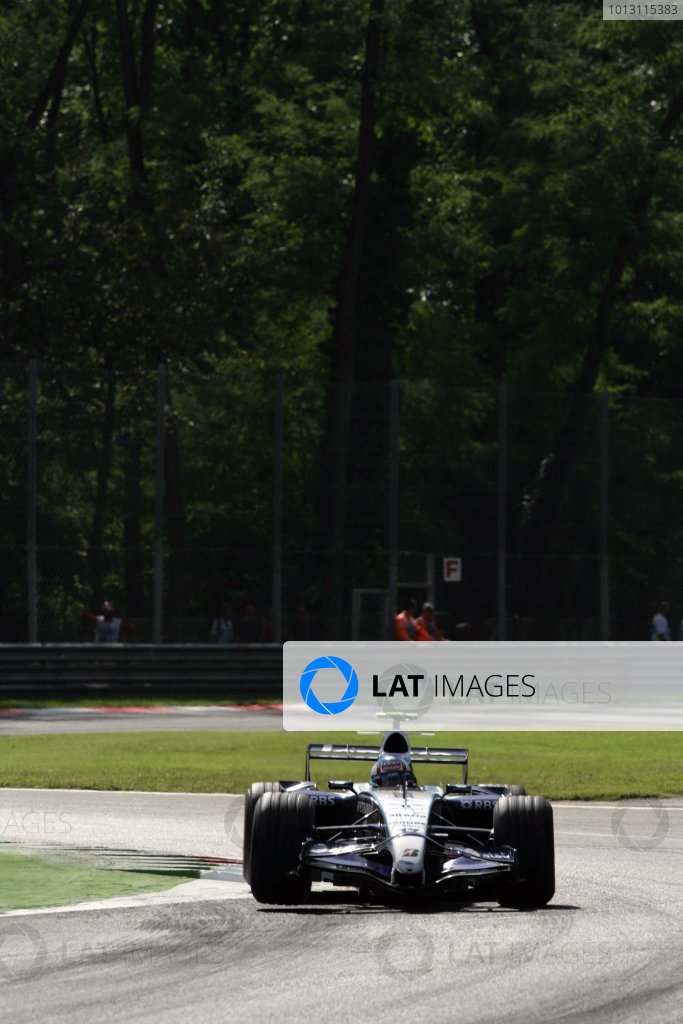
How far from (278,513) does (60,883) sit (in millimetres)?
20230

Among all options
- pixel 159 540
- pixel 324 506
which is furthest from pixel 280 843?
pixel 324 506

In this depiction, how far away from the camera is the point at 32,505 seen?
93.8 feet

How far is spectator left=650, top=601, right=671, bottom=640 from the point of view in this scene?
31994 mm

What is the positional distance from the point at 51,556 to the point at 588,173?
17.9 metres

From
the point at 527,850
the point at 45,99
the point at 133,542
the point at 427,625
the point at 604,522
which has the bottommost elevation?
the point at 527,850

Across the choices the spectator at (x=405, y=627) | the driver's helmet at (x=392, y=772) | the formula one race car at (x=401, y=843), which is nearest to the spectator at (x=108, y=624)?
the spectator at (x=405, y=627)

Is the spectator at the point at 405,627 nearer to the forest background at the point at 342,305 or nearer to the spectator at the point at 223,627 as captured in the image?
the forest background at the point at 342,305

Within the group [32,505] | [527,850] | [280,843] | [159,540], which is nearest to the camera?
[280,843]

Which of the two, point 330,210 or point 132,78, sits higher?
point 132,78

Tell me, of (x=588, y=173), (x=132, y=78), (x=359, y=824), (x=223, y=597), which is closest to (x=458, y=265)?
(x=588, y=173)

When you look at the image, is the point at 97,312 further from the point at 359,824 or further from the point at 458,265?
the point at 359,824

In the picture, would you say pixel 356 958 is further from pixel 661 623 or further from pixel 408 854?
pixel 661 623

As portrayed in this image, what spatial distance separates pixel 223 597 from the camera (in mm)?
29875

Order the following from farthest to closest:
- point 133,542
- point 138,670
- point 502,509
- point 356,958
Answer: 1. point 502,509
2. point 133,542
3. point 138,670
4. point 356,958
